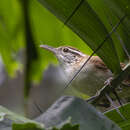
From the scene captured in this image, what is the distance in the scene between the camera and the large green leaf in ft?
2.21

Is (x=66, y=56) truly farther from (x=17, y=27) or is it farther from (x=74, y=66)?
(x=17, y=27)

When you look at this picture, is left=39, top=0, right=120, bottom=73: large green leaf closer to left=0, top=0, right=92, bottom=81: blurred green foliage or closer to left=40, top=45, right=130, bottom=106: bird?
left=40, top=45, right=130, bottom=106: bird

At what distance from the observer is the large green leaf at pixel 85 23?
673 mm

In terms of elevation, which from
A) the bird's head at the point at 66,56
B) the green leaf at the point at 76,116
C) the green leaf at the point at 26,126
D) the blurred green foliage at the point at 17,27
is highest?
the green leaf at the point at 76,116

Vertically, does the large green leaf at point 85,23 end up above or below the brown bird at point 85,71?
above

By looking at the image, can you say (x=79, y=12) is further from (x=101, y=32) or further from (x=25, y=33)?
(x=25, y=33)

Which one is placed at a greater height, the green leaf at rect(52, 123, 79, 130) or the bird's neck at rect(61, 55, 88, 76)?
the green leaf at rect(52, 123, 79, 130)

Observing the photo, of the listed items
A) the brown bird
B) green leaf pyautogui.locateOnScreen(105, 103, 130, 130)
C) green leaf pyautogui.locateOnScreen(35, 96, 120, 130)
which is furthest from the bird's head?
green leaf pyautogui.locateOnScreen(35, 96, 120, 130)

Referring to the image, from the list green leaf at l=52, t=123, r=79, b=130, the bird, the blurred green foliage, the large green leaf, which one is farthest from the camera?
the blurred green foliage

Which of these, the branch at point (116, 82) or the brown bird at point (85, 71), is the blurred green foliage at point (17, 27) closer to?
the brown bird at point (85, 71)

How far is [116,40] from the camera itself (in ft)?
2.37

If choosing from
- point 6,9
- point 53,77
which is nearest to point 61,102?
point 6,9

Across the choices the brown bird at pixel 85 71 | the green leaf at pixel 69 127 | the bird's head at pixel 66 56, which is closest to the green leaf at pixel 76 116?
the green leaf at pixel 69 127

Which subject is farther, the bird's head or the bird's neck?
the bird's head
